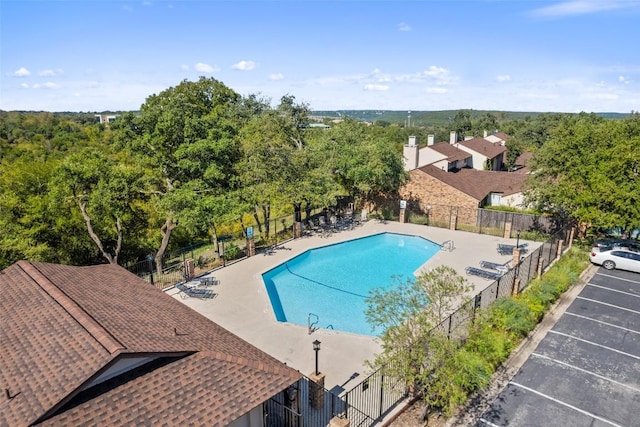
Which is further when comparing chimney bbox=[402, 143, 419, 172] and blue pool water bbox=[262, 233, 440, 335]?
chimney bbox=[402, 143, 419, 172]

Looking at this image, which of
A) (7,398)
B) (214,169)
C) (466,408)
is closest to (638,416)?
(466,408)

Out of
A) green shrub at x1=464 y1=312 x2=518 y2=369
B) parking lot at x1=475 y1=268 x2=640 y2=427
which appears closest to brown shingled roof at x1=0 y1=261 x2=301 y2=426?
green shrub at x1=464 y1=312 x2=518 y2=369

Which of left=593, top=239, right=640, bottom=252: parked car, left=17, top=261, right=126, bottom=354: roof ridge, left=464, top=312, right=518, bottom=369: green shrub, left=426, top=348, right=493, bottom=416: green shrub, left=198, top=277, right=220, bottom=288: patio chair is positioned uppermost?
left=17, top=261, right=126, bottom=354: roof ridge

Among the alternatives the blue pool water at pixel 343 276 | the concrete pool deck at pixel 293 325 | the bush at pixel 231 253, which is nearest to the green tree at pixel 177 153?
the bush at pixel 231 253

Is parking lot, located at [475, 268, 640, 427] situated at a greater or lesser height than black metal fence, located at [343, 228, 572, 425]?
lesser

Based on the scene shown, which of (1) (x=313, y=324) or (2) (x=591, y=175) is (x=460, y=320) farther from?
(2) (x=591, y=175)

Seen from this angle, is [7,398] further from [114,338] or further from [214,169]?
[214,169]

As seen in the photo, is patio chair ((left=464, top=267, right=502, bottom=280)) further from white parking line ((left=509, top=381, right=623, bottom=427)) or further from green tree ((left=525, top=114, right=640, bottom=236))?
white parking line ((left=509, top=381, right=623, bottom=427))
